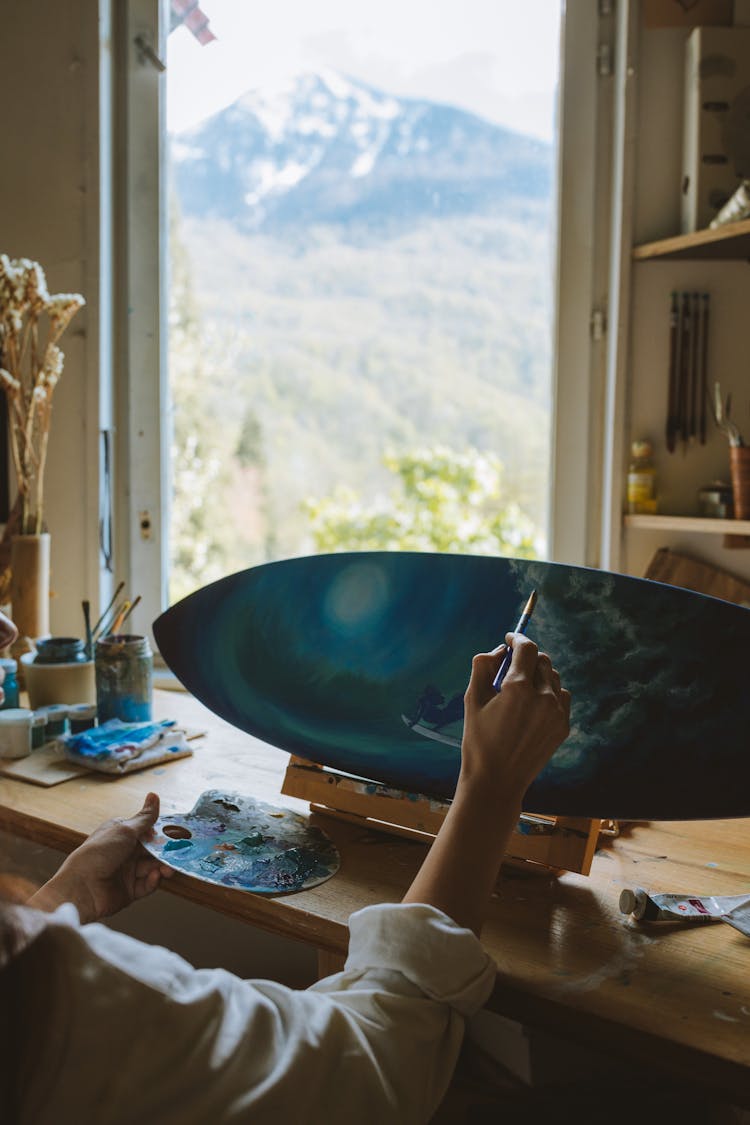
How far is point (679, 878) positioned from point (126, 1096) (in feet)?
2.25

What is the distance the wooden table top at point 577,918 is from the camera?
2.52 ft

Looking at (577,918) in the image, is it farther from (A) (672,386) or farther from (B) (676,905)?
(A) (672,386)

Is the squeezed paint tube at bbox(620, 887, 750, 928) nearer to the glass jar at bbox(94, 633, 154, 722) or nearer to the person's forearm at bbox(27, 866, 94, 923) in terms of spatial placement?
the person's forearm at bbox(27, 866, 94, 923)

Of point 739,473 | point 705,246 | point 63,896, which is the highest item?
point 705,246

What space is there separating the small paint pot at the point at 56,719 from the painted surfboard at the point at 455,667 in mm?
306

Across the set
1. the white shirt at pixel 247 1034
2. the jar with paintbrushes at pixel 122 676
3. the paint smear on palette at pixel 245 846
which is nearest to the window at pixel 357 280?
the jar with paintbrushes at pixel 122 676

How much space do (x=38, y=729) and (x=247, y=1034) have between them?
3.15 ft

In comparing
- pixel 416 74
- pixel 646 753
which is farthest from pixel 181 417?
pixel 646 753

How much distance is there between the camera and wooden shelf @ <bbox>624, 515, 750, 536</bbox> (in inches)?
64.7

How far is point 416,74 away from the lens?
2100 millimetres

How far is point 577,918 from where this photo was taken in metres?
0.94

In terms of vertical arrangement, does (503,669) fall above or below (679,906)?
above

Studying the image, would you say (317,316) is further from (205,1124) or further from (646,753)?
(205,1124)

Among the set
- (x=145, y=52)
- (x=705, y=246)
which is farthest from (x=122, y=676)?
(x=145, y=52)
